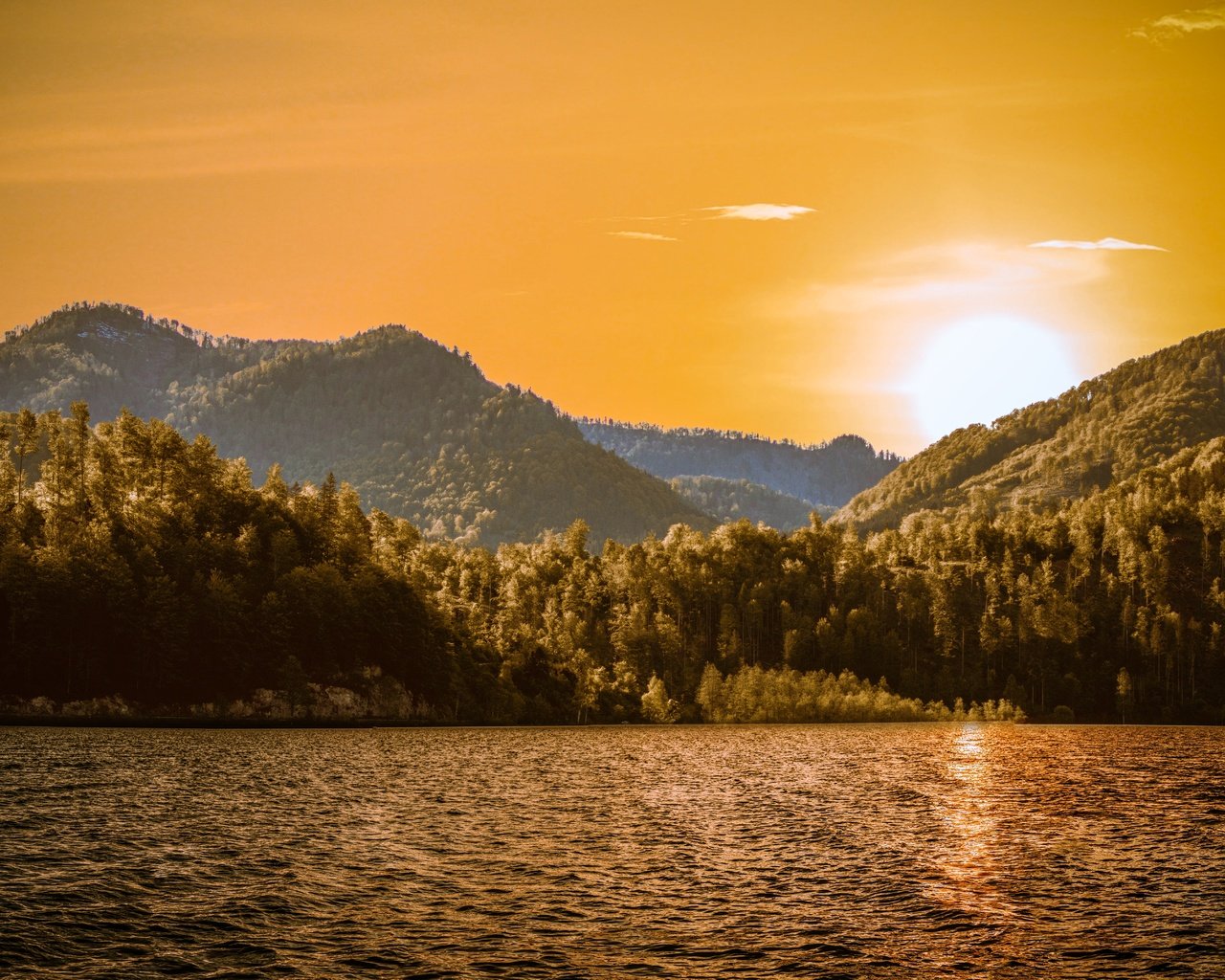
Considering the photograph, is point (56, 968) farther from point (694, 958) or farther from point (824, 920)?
point (824, 920)

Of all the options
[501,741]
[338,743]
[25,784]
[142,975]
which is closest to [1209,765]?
[501,741]

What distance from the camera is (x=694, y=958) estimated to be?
42156 millimetres

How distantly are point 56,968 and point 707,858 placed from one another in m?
33.8

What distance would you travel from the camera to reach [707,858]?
65.8 m

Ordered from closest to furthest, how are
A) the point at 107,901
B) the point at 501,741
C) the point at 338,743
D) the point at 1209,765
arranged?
the point at 107,901 < the point at 1209,765 < the point at 338,743 < the point at 501,741

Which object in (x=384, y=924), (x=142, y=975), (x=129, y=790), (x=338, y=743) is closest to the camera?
(x=142, y=975)

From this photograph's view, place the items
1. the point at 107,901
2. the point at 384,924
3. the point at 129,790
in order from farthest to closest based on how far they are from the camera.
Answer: the point at 129,790, the point at 107,901, the point at 384,924

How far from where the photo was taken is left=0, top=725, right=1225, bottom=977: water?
1699 inches

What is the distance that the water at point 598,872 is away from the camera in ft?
142

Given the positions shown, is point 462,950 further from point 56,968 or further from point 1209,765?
point 1209,765

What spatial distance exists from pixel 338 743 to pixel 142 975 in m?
126

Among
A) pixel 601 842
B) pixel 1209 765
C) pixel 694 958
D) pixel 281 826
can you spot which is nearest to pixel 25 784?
pixel 281 826

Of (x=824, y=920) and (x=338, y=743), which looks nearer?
(x=824, y=920)

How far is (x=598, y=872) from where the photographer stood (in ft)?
201
